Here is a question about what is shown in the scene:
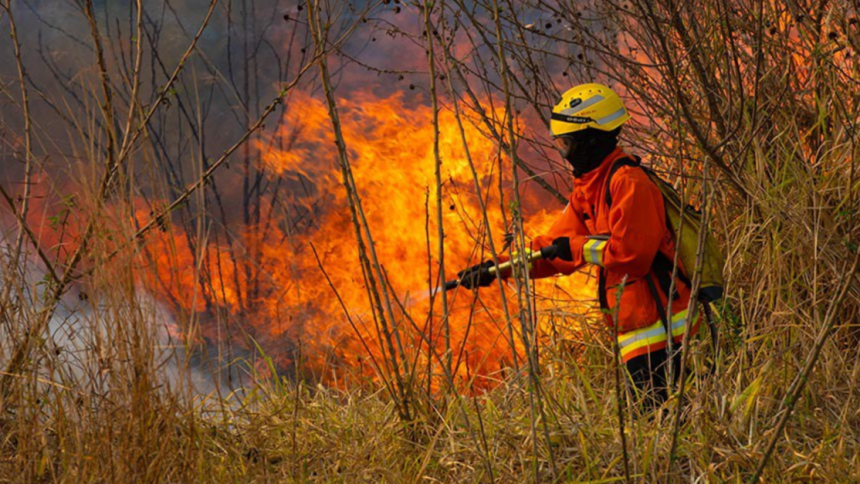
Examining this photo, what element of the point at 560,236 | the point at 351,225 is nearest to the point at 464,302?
the point at 351,225

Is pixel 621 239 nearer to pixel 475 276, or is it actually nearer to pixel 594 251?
pixel 594 251

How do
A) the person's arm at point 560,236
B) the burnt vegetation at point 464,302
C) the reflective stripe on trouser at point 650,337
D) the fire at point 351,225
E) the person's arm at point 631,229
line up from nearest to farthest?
the burnt vegetation at point 464,302 < the person's arm at point 631,229 < the reflective stripe on trouser at point 650,337 < the person's arm at point 560,236 < the fire at point 351,225

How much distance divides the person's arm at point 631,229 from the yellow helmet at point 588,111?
0.23m

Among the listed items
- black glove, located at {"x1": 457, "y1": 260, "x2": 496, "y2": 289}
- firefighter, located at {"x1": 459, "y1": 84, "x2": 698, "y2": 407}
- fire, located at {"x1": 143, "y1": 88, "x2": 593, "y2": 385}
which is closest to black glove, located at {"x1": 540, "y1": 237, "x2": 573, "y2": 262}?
firefighter, located at {"x1": 459, "y1": 84, "x2": 698, "y2": 407}

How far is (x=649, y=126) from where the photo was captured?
16.8ft

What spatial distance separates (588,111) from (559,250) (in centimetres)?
54

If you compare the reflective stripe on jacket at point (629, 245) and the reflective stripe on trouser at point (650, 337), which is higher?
the reflective stripe on jacket at point (629, 245)

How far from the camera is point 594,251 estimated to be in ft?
12.2

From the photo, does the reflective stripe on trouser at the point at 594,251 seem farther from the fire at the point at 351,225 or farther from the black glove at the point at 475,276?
the fire at the point at 351,225

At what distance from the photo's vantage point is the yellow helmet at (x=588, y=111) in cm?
380

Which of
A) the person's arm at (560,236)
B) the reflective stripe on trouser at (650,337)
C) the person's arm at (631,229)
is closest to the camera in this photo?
the person's arm at (631,229)

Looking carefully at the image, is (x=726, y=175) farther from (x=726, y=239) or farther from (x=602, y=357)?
(x=602, y=357)

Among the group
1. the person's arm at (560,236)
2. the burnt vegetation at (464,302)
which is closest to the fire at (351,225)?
the burnt vegetation at (464,302)

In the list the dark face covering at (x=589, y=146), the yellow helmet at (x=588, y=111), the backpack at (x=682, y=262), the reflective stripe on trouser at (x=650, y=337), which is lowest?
the reflective stripe on trouser at (x=650, y=337)
